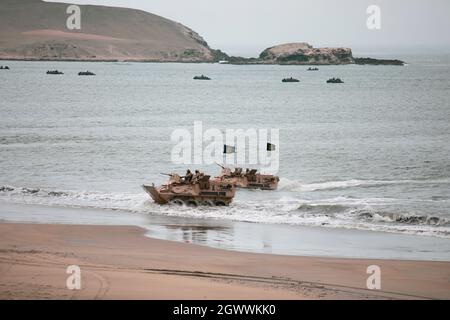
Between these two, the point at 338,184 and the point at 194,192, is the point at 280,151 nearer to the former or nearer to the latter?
the point at 338,184

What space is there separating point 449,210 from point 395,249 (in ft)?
28.4

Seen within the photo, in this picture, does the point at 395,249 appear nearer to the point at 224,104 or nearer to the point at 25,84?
the point at 224,104

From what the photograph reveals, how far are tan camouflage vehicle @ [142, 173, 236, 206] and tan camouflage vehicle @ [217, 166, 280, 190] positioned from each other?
14.2ft

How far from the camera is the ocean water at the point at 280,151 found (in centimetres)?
3394

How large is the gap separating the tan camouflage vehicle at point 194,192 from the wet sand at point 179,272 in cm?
695

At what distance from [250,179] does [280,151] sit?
674 inches

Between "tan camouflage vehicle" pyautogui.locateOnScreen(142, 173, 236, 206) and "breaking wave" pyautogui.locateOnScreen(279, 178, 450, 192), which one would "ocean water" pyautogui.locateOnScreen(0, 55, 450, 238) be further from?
"tan camouflage vehicle" pyautogui.locateOnScreen(142, 173, 236, 206)

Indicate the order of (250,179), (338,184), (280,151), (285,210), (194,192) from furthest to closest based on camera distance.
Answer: (280,151)
(338,184)
(250,179)
(285,210)
(194,192)

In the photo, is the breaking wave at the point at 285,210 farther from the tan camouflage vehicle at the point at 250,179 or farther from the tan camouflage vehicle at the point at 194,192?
the tan camouflage vehicle at the point at 250,179

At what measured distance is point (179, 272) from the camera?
2062cm

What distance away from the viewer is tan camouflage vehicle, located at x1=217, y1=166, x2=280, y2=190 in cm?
3862

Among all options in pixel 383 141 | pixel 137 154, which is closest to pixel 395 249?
pixel 137 154

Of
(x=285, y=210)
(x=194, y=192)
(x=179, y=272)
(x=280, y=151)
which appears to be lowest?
(x=285, y=210)

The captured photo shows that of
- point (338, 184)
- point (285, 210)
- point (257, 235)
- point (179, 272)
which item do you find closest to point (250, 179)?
point (338, 184)
